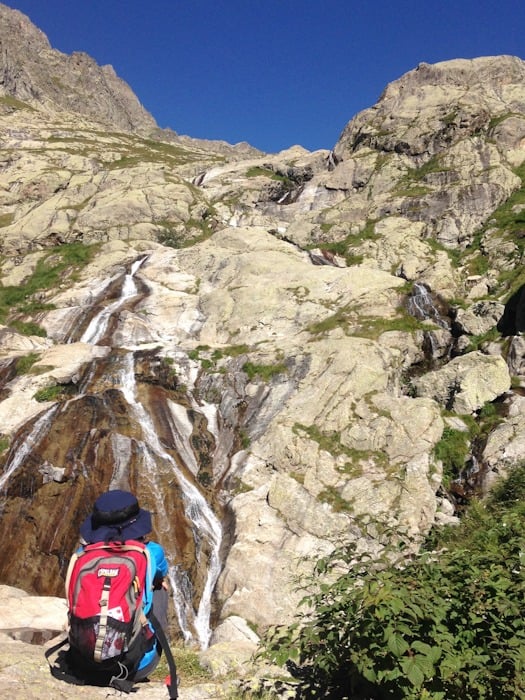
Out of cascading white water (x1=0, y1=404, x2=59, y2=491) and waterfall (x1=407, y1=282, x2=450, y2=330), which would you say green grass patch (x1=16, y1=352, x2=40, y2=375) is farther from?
waterfall (x1=407, y1=282, x2=450, y2=330)

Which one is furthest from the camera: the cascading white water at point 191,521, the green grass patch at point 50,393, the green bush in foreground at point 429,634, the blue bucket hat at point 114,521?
the green grass patch at point 50,393

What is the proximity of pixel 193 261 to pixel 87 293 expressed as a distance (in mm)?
12370

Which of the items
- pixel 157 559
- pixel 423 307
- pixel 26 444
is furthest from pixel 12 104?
pixel 157 559

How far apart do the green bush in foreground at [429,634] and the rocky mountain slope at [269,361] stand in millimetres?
1782

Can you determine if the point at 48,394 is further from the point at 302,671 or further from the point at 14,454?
the point at 302,671

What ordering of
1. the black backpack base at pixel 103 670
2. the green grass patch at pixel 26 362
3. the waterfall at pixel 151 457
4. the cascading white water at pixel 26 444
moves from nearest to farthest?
the black backpack base at pixel 103 670, the waterfall at pixel 151 457, the cascading white water at pixel 26 444, the green grass patch at pixel 26 362

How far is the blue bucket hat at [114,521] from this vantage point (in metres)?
4.93

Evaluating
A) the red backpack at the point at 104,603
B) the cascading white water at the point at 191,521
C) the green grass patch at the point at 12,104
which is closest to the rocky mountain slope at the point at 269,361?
the cascading white water at the point at 191,521

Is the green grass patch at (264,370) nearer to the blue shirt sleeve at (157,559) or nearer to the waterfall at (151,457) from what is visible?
the waterfall at (151,457)

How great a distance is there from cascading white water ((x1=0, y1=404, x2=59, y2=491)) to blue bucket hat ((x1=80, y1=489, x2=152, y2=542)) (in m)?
21.8

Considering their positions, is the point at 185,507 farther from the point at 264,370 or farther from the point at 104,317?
the point at 104,317

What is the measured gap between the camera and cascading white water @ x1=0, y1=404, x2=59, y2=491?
2342 cm

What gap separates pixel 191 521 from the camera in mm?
22609

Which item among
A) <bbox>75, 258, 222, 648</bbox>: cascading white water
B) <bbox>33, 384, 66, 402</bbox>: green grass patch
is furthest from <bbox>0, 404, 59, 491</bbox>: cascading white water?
<bbox>75, 258, 222, 648</bbox>: cascading white water
